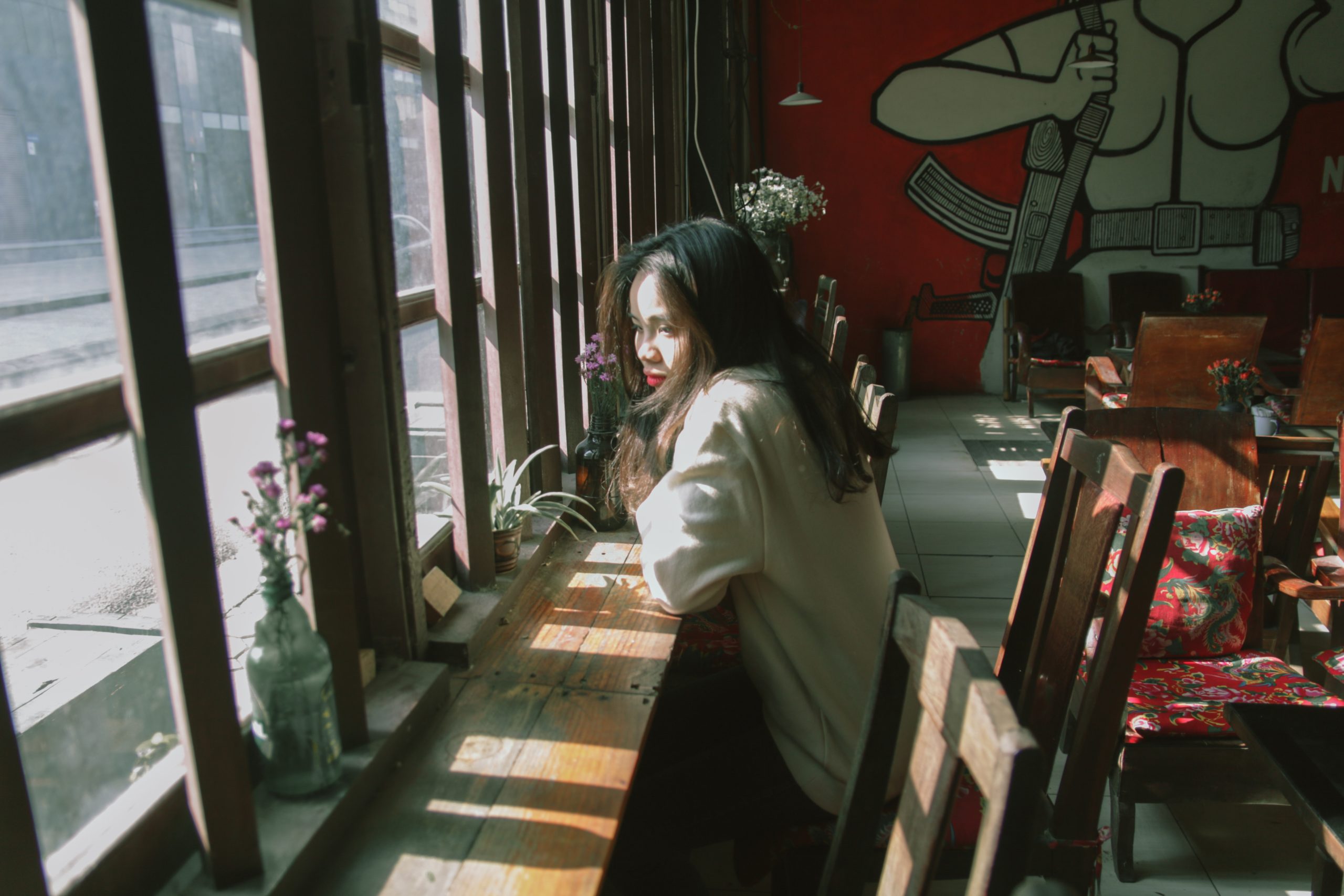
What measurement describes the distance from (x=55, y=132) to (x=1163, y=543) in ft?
4.88

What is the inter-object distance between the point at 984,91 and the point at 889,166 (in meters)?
0.83

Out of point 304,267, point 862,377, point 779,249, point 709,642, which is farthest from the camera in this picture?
point 779,249

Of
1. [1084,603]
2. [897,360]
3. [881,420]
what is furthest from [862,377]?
[897,360]

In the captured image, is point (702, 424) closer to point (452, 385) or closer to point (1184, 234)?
point (452, 385)

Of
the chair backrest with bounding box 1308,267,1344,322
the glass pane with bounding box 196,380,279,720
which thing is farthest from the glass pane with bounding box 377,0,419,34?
the chair backrest with bounding box 1308,267,1344,322

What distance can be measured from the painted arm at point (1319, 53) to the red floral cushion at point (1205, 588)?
6039 mm

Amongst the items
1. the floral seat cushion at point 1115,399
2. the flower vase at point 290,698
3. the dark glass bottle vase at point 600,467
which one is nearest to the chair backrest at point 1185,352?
the floral seat cushion at point 1115,399

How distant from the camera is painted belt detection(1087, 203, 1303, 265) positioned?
7203 millimetres

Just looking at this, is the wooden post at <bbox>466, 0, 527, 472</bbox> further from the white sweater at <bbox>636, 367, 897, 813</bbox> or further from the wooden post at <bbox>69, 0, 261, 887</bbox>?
the wooden post at <bbox>69, 0, 261, 887</bbox>

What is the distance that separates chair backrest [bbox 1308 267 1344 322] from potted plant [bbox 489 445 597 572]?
22.4 feet

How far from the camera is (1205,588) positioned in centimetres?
242

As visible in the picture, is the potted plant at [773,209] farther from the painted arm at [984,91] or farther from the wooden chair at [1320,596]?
the wooden chair at [1320,596]

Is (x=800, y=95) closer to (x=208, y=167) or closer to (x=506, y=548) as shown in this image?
(x=506, y=548)

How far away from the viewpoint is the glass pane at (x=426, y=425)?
171 centimetres
